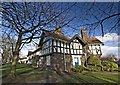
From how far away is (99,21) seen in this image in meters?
1.52

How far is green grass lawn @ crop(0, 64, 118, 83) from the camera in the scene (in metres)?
3.74

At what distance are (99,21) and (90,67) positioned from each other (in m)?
3.30

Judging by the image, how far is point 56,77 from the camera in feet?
13.2

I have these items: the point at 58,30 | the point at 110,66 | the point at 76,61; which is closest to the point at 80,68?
the point at 76,61

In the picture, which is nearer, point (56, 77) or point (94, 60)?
point (56, 77)

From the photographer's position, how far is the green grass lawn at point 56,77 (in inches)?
147

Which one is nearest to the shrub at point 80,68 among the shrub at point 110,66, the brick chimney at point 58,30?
the shrub at point 110,66

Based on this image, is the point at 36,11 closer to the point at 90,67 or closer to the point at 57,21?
the point at 57,21

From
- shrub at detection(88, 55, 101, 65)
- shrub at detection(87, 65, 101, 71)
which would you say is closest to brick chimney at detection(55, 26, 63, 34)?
shrub at detection(88, 55, 101, 65)

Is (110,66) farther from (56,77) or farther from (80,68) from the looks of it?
(56,77)

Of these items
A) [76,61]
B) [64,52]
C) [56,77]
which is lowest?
[56,77]

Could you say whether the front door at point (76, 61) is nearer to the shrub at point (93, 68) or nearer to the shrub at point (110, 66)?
the shrub at point (93, 68)

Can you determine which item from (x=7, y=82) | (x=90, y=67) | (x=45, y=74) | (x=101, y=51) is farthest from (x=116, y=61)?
(x=7, y=82)

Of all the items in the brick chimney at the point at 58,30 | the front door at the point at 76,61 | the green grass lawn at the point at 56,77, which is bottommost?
the green grass lawn at the point at 56,77
